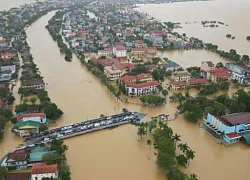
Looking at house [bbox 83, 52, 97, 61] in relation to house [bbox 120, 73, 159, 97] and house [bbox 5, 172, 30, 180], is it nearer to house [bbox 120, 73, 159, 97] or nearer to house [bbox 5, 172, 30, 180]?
house [bbox 120, 73, 159, 97]

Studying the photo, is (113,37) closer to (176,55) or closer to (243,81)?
(176,55)

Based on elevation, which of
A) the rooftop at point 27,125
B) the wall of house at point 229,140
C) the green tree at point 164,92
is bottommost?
the wall of house at point 229,140

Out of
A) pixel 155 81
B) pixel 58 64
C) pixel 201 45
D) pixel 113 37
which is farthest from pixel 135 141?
pixel 113 37

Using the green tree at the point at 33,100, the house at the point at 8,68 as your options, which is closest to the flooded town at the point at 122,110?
the green tree at the point at 33,100

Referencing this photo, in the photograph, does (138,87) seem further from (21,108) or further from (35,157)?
(35,157)

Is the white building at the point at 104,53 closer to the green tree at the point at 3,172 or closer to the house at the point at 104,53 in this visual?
the house at the point at 104,53

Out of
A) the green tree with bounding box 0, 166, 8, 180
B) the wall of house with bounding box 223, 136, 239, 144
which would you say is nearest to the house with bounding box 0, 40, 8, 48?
the green tree with bounding box 0, 166, 8, 180

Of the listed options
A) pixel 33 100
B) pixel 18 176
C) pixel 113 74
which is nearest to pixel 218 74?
pixel 113 74
